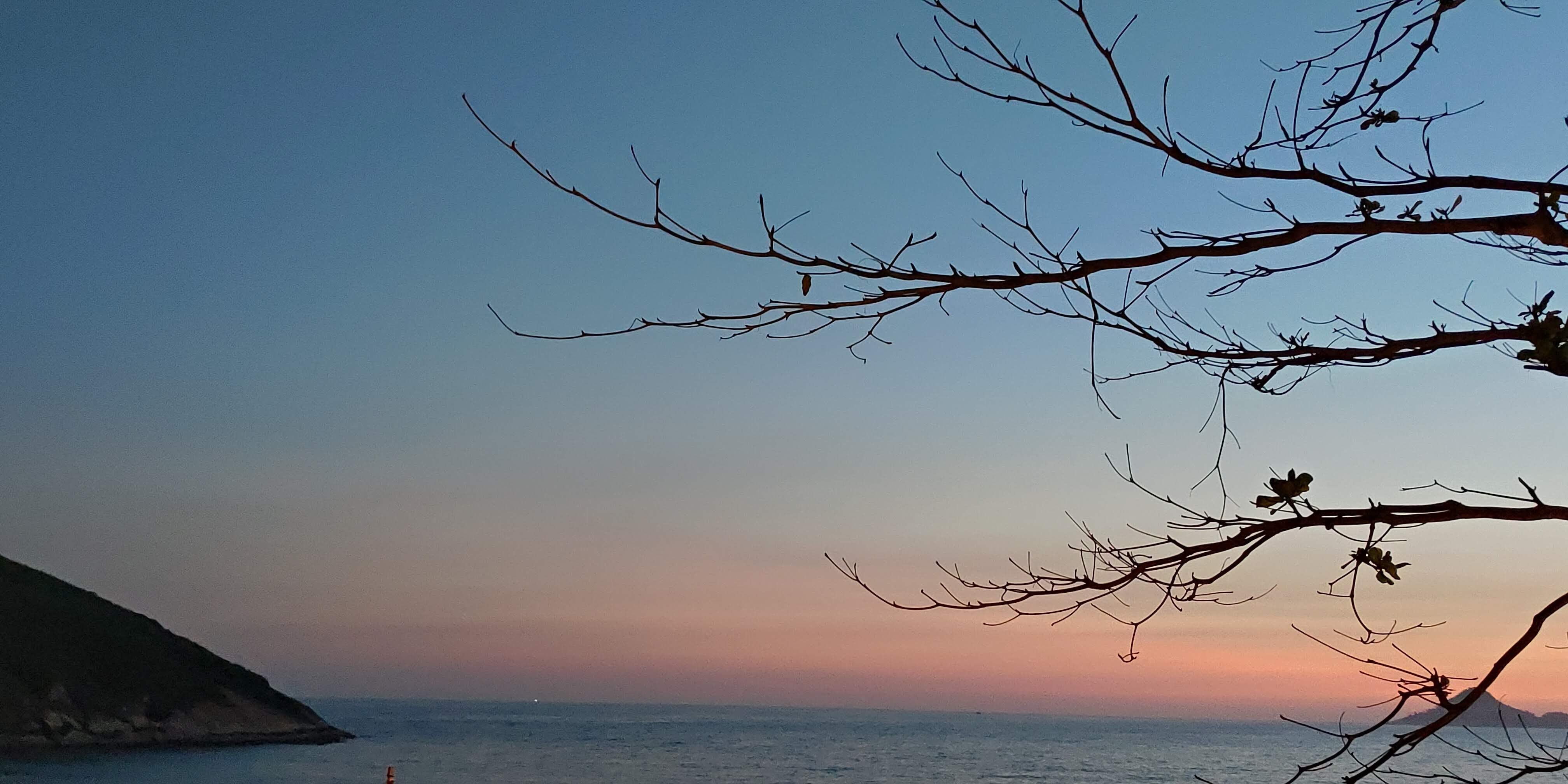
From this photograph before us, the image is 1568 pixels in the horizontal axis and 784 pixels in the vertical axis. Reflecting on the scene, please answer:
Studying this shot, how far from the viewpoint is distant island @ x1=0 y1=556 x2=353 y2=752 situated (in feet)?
202

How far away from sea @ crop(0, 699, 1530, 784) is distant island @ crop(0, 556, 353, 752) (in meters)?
1.76

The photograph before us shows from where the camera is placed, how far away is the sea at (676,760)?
56656 mm

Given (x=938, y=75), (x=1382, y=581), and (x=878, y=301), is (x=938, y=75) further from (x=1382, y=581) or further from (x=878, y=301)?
(x=1382, y=581)

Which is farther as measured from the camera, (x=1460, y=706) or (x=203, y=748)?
(x=203, y=748)

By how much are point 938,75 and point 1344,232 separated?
702mm

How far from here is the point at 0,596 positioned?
230ft

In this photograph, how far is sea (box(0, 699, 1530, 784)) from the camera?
56656mm

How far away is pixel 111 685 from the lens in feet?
220

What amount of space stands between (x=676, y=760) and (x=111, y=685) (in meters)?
34.2

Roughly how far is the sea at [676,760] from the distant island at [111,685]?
5.77ft

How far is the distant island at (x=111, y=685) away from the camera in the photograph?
202 feet

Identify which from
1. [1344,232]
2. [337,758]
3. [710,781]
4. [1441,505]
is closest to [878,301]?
[1344,232]

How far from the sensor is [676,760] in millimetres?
80312

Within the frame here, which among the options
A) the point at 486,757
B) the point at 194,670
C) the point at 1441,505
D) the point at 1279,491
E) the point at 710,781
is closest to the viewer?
the point at 1441,505
